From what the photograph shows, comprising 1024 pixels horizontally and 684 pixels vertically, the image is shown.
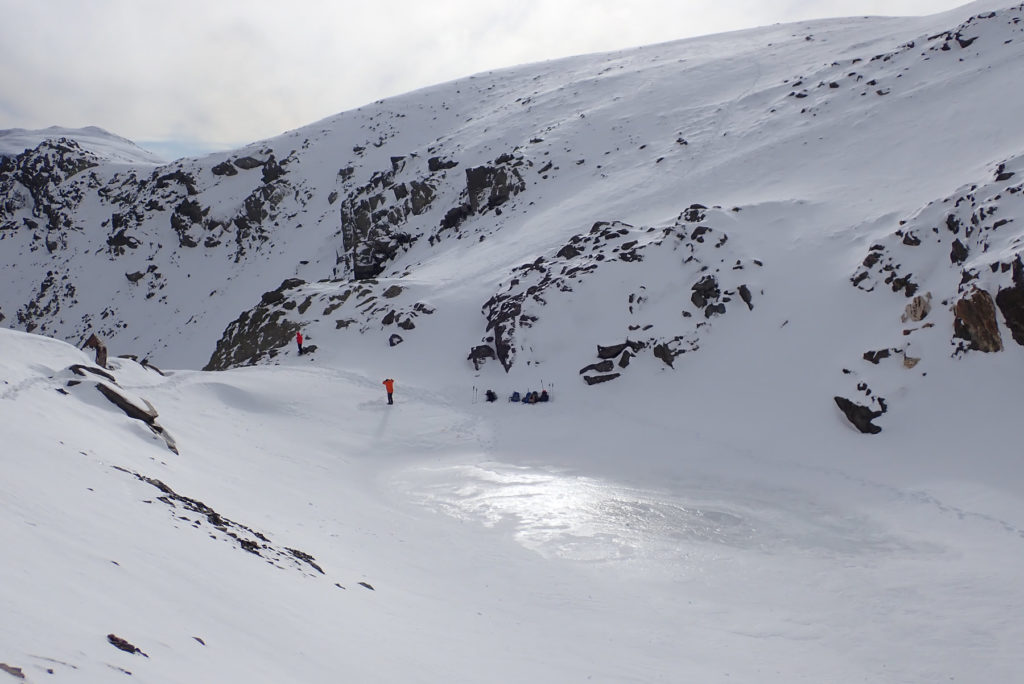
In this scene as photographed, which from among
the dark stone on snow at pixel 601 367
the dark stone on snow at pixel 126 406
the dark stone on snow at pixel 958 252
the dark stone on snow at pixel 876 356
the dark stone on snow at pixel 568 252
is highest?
the dark stone on snow at pixel 568 252

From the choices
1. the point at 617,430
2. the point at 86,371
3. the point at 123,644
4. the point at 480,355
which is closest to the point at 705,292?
the point at 617,430

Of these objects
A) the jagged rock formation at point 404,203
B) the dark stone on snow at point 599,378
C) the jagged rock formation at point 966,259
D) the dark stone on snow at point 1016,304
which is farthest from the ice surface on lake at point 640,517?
the jagged rock formation at point 404,203

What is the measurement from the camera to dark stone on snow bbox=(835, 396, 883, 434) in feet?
56.1

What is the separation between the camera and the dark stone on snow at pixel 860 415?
1709 cm

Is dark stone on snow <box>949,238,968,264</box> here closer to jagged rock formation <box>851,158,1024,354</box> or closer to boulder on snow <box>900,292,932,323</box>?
jagged rock formation <box>851,158,1024,354</box>

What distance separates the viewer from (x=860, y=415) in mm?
17344

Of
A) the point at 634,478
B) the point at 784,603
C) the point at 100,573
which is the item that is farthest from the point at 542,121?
the point at 100,573

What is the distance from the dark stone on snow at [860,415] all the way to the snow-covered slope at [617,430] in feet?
0.19

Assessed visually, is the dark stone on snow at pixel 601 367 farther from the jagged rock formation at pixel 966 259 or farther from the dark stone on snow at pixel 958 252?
the dark stone on snow at pixel 958 252

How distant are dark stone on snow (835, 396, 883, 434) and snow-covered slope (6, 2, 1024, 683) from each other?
0.06 metres

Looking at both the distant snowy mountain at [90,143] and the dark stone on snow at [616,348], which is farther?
the distant snowy mountain at [90,143]

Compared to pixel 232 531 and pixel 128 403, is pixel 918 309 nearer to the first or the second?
pixel 232 531

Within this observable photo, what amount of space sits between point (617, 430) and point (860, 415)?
22.3 ft

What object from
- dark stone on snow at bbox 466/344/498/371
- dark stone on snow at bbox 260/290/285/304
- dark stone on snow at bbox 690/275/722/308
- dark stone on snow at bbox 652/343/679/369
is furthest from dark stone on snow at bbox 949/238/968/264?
dark stone on snow at bbox 260/290/285/304
